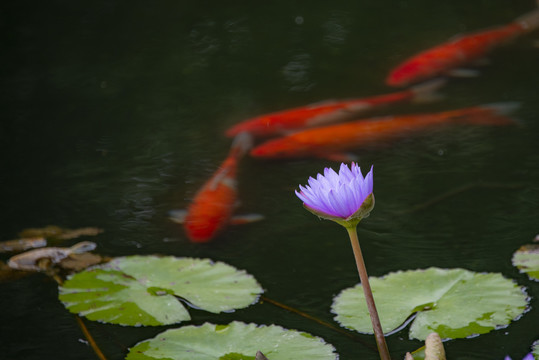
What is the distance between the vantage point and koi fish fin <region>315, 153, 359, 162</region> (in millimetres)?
1945

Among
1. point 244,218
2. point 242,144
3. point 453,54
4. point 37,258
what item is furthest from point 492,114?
point 37,258

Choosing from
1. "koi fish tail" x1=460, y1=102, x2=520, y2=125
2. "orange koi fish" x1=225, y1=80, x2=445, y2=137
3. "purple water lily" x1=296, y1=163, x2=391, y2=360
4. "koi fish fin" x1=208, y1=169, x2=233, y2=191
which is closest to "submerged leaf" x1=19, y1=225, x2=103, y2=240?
"koi fish fin" x1=208, y1=169, x2=233, y2=191

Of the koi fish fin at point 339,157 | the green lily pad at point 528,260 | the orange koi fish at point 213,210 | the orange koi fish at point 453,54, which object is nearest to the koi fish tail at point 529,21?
the orange koi fish at point 453,54

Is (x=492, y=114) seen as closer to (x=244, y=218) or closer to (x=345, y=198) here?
(x=244, y=218)

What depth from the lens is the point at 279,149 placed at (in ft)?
6.57

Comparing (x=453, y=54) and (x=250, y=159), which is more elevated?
(x=453, y=54)

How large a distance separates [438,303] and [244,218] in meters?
0.60

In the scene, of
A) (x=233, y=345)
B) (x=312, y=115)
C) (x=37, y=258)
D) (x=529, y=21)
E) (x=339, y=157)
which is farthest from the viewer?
(x=529, y=21)

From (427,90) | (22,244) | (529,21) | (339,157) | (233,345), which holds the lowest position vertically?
(233,345)

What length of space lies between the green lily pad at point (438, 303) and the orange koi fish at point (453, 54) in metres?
1.33

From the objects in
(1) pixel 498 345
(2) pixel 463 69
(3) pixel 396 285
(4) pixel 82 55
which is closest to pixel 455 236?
(3) pixel 396 285

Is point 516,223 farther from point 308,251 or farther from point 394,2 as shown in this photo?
point 394,2

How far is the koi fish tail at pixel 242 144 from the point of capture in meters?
2.05

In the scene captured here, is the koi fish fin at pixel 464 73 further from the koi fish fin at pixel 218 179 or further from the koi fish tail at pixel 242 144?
the koi fish fin at pixel 218 179
